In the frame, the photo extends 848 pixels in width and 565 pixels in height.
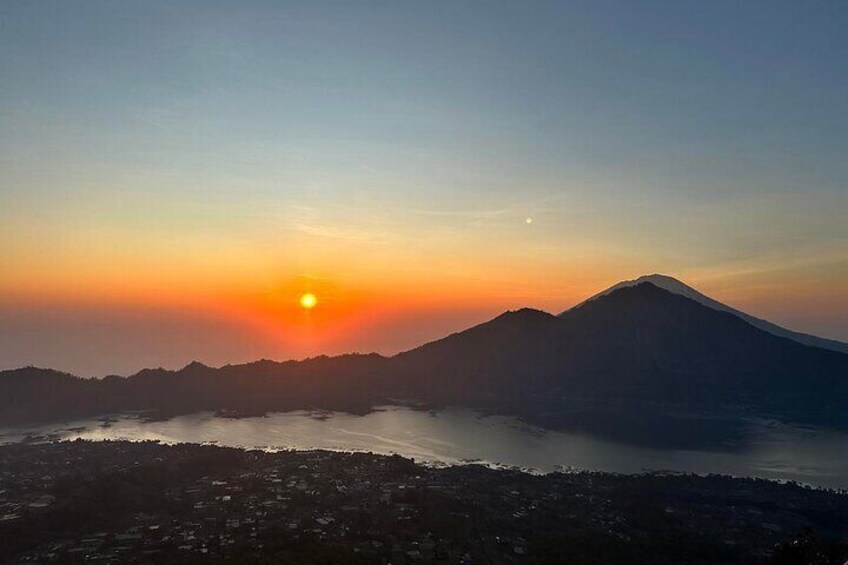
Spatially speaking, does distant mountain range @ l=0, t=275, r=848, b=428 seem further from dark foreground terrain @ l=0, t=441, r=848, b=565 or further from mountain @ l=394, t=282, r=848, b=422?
dark foreground terrain @ l=0, t=441, r=848, b=565

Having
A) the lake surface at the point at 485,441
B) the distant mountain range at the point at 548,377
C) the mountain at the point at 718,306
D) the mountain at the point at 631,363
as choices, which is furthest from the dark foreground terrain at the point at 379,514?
the mountain at the point at 718,306

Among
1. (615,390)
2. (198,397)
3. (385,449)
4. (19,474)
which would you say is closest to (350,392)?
(198,397)

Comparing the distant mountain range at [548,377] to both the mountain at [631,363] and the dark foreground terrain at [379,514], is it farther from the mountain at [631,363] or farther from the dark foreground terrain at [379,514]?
the dark foreground terrain at [379,514]

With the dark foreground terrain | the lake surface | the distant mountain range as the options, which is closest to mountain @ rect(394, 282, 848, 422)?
the distant mountain range

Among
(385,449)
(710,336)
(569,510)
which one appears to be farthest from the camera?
(710,336)

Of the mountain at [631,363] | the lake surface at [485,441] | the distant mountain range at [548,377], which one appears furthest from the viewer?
the mountain at [631,363]

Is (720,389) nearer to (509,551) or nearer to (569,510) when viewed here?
(569,510)

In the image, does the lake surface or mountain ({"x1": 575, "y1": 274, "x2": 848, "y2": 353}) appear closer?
the lake surface
